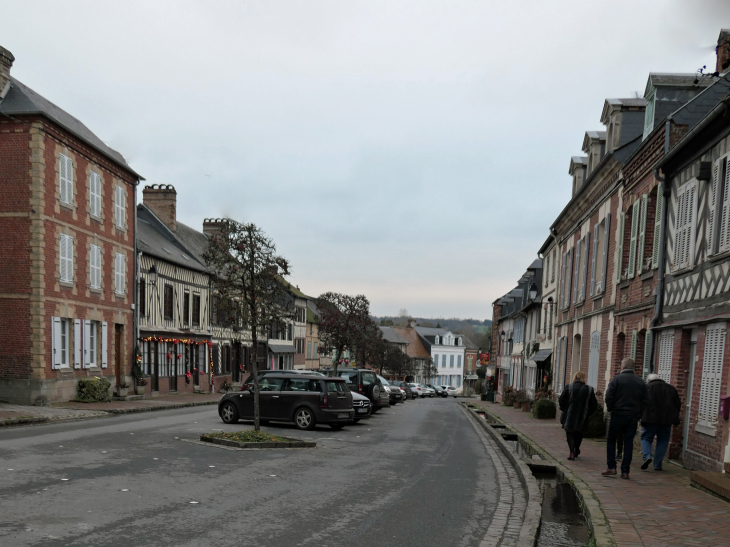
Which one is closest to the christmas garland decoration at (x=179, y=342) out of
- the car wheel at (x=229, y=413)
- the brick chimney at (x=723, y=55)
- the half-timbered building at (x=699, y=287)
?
the car wheel at (x=229, y=413)

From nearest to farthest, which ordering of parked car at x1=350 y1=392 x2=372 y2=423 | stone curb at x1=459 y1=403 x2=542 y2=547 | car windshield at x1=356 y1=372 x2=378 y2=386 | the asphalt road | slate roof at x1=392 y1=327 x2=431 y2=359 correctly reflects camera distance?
the asphalt road < stone curb at x1=459 y1=403 x2=542 y2=547 < parked car at x1=350 y1=392 x2=372 y2=423 < car windshield at x1=356 y1=372 x2=378 y2=386 < slate roof at x1=392 y1=327 x2=431 y2=359

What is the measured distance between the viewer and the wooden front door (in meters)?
27.7

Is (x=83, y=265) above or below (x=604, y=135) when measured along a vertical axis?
below

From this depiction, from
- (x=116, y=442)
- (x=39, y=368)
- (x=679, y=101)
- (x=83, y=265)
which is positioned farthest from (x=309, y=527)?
(x=83, y=265)

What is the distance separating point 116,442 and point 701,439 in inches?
419

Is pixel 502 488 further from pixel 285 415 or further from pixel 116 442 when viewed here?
pixel 285 415

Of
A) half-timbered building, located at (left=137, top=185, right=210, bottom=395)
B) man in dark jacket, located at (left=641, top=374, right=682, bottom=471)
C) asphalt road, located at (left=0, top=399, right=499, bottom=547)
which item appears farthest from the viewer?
half-timbered building, located at (left=137, top=185, right=210, bottom=395)

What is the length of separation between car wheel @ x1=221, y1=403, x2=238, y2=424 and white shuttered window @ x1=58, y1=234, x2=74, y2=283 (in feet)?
29.5

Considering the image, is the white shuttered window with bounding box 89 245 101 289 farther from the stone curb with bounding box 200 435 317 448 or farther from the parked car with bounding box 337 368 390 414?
the stone curb with bounding box 200 435 317 448

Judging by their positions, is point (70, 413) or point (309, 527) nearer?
point (309, 527)

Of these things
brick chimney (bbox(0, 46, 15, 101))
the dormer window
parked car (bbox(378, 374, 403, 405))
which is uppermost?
brick chimney (bbox(0, 46, 15, 101))

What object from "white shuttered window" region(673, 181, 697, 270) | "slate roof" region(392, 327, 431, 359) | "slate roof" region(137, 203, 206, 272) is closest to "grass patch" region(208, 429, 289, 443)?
"white shuttered window" region(673, 181, 697, 270)

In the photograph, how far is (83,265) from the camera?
24.7 metres

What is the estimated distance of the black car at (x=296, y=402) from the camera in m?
17.3
